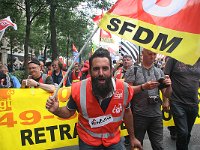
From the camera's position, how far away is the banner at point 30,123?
5328 millimetres

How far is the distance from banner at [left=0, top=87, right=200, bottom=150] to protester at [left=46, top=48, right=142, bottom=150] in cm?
196

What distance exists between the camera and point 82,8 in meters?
21.0

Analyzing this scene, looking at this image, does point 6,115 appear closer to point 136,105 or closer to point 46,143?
point 46,143

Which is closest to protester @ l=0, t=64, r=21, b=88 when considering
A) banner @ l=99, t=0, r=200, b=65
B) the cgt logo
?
the cgt logo

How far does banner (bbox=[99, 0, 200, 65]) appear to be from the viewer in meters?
3.40

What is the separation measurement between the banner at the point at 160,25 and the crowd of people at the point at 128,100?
0.34 meters

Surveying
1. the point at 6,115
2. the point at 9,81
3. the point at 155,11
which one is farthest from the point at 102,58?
the point at 9,81

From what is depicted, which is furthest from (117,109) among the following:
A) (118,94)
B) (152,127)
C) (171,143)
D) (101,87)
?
(171,143)

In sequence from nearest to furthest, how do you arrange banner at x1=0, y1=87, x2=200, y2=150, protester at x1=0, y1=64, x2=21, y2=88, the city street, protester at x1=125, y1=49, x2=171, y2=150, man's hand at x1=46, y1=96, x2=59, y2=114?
man's hand at x1=46, y1=96, x2=59, y2=114 < protester at x1=125, y1=49, x2=171, y2=150 < banner at x1=0, y1=87, x2=200, y2=150 < the city street < protester at x1=0, y1=64, x2=21, y2=88

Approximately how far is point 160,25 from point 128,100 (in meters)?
0.83

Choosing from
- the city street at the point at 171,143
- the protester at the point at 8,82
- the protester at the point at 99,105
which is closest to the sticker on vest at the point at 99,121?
the protester at the point at 99,105

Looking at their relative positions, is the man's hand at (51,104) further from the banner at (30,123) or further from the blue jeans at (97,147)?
the banner at (30,123)

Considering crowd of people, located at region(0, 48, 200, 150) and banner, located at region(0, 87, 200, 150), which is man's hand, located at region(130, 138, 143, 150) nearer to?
crowd of people, located at region(0, 48, 200, 150)

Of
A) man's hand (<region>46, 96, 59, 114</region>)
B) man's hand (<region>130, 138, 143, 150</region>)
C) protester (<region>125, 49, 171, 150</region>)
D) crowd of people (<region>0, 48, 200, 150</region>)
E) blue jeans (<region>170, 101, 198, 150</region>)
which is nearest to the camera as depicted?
man's hand (<region>46, 96, 59, 114</region>)
